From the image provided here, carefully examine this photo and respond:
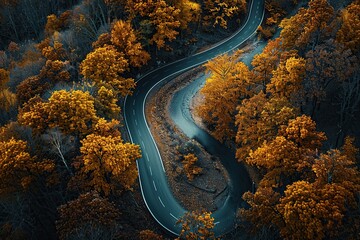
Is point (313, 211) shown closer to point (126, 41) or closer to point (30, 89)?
point (30, 89)

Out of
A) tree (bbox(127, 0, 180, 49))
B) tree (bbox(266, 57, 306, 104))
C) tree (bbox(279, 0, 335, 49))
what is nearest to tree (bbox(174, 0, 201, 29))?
tree (bbox(127, 0, 180, 49))

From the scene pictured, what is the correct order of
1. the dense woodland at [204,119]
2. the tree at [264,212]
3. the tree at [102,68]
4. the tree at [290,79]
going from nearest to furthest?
the dense woodland at [204,119], the tree at [264,212], the tree at [290,79], the tree at [102,68]

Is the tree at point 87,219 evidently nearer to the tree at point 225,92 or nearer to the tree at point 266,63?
the tree at point 225,92

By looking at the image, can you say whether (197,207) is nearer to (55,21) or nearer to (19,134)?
(19,134)

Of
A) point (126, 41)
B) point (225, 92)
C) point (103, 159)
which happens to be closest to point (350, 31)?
point (225, 92)

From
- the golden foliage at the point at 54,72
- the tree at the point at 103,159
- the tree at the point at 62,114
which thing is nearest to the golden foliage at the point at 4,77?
the golden foliage at the point at 54,72
